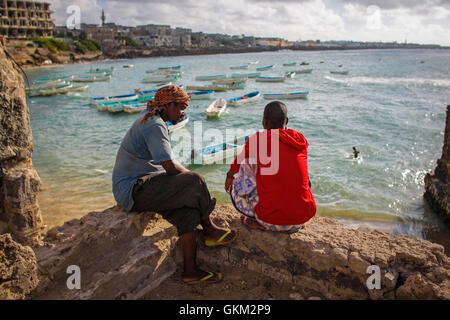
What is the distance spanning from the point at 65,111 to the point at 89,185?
1505cm

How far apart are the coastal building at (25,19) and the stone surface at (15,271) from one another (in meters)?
76.1

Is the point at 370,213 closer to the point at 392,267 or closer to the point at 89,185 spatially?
the point at 392,267

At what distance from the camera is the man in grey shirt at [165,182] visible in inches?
104

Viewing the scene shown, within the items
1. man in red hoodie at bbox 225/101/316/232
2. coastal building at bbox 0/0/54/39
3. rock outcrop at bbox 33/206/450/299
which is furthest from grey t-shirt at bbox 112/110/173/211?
coastal building at bbox 0/0/54/39

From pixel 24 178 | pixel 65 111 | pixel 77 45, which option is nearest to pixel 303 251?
pixel 24 178

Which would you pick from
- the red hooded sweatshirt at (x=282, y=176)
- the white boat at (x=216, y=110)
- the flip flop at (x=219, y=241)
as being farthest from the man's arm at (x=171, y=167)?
the white boat at (x=216, y=110)

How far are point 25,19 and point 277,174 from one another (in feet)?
277

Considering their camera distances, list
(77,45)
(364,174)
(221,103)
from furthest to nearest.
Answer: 1. (77,45)
2. (221,103)
3. (364,174)

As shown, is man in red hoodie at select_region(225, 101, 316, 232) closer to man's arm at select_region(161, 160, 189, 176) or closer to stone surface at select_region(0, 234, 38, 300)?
man's arm at select_region(161, 160, 189, 176)

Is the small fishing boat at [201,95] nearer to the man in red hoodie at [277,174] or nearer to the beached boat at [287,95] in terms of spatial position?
the beached boat at [287,95]

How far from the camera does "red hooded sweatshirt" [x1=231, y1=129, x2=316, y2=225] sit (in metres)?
2.66

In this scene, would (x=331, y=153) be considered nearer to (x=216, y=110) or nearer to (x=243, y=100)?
(x=216, y=110)

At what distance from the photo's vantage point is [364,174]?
9.48 meters

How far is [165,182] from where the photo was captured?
270 cm
